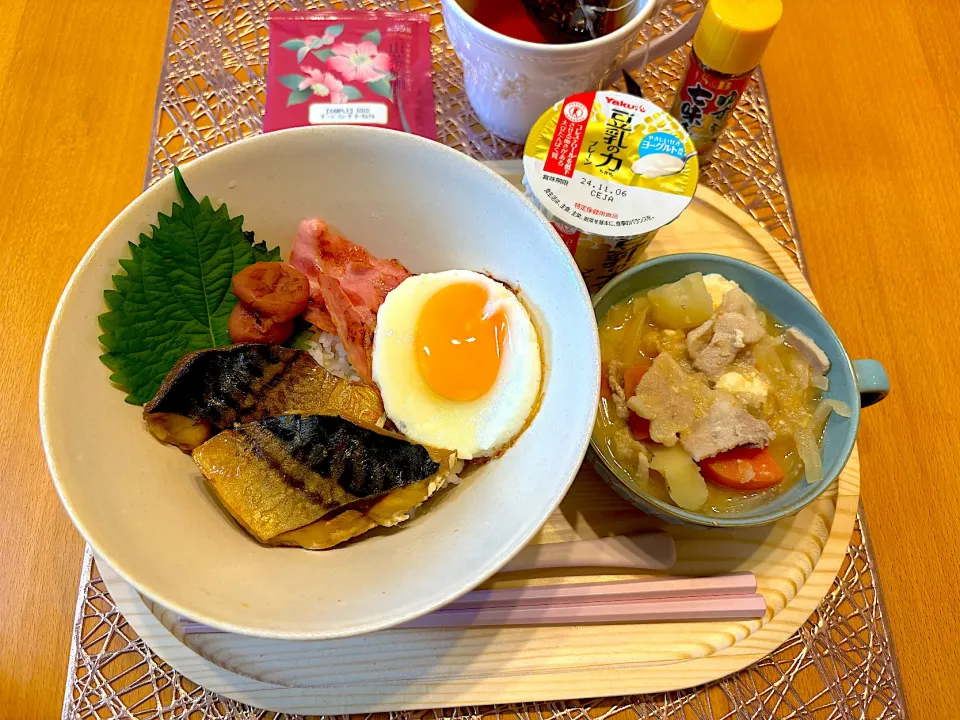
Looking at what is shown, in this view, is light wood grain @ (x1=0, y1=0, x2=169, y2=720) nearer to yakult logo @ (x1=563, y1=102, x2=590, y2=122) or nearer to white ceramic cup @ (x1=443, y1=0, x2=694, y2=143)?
white ceramic cup @ (x1=443, y1=0, x2=694, y2=143)

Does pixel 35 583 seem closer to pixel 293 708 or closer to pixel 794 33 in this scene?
pixel 293 708

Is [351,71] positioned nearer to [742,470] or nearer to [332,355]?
[332,355]

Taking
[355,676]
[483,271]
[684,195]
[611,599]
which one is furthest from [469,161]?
[355,676]

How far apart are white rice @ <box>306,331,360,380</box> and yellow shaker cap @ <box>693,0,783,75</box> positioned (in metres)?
1.12

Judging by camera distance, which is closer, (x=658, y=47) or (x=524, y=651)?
(x=524, y=651)

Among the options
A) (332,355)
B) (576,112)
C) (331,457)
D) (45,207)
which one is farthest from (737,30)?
(45,207)

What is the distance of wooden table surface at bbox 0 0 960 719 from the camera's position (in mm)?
1374

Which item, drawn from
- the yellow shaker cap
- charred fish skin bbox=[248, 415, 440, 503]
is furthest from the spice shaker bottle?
charred fish skin bbox=[248, 415, 440, 503]

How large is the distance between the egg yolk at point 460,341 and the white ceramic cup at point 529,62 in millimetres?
560

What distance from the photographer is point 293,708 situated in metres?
1.21

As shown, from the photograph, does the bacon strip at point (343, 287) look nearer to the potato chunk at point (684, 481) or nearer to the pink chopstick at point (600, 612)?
the pink chopstick at point (600, 612)

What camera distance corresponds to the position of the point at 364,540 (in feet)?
3.86

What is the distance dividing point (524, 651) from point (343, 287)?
2.83ft

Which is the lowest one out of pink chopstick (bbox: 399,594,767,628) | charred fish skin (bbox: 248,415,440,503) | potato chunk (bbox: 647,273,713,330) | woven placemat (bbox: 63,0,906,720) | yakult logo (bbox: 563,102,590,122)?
woven placemat (bbox: 63,0,906,720)
